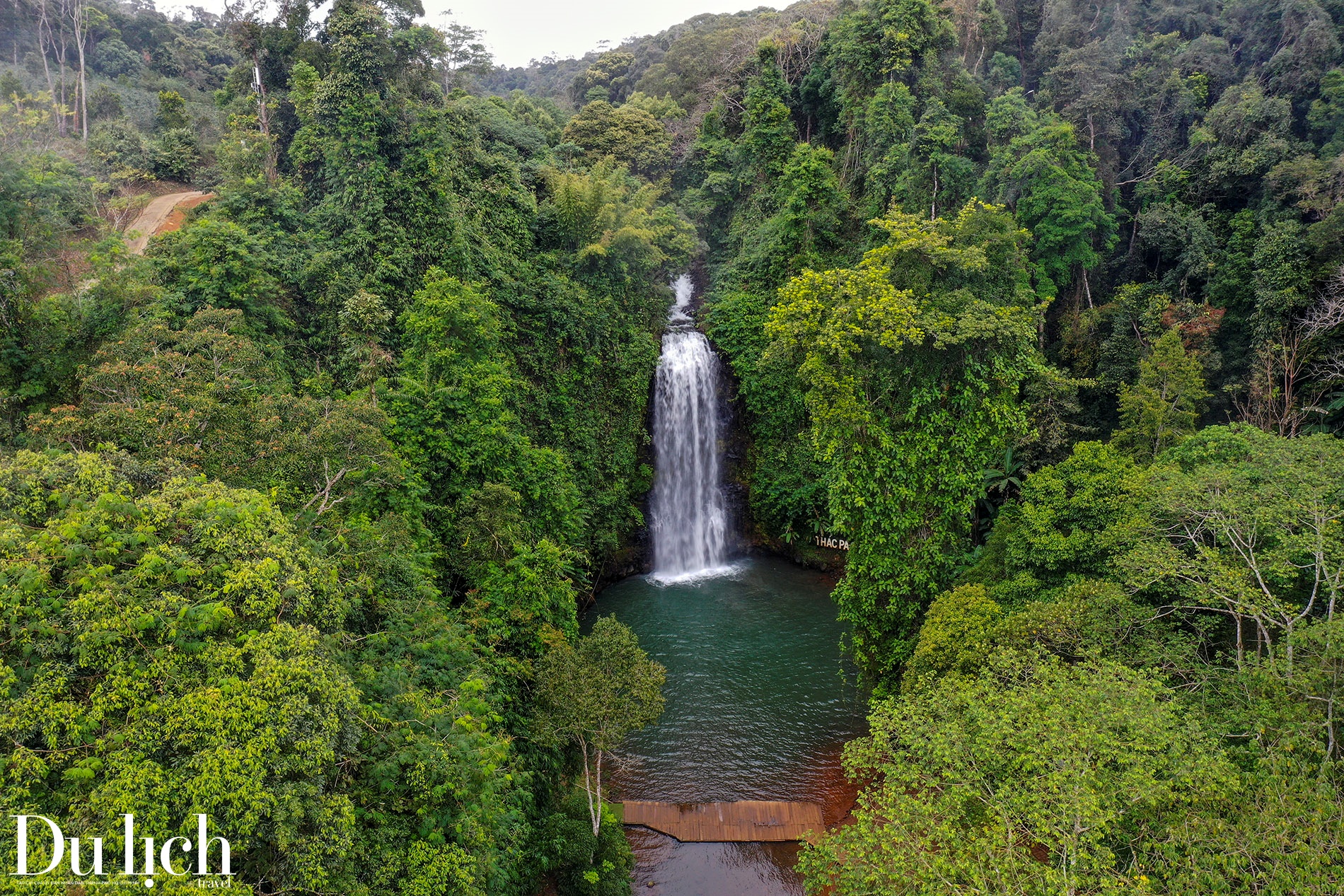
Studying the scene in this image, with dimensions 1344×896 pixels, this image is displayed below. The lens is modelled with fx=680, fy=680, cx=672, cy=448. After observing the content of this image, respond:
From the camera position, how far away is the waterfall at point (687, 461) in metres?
23.7

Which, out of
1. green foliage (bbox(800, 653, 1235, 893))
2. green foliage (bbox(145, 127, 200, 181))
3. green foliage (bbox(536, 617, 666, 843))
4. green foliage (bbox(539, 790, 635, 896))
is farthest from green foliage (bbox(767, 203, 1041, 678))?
green foliage (bbox(145, 127, 200, 181))

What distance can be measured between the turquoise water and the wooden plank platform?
0.50 feet

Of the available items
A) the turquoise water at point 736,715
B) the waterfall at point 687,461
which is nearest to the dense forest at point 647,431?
the waterfall at point 687,461

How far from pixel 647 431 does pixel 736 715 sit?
1056cm

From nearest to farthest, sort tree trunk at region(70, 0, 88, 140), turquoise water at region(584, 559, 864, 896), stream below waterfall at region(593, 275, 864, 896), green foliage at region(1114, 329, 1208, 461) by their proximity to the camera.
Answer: turquoise water at region(584, 559, 864, 896)
stream below waterfall at region(593, 275, 864, 896)
green foliage at region(1114, 329, 1208, 461)
tree trunk at region(70, 0, 88, 140)

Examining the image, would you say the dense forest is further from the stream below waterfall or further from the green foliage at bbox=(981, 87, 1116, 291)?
the stream below waterfall

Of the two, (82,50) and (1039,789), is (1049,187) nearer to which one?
(1039,789)

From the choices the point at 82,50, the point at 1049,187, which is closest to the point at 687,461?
the point at 1049,187

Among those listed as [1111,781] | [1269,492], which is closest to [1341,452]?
[1269,492]

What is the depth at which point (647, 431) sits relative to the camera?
23.5 metres

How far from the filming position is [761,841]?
41.3 feet

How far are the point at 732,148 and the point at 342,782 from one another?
90.7 ft

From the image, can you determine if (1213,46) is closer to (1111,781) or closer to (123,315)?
(1111,781)

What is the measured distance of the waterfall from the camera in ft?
77.8
